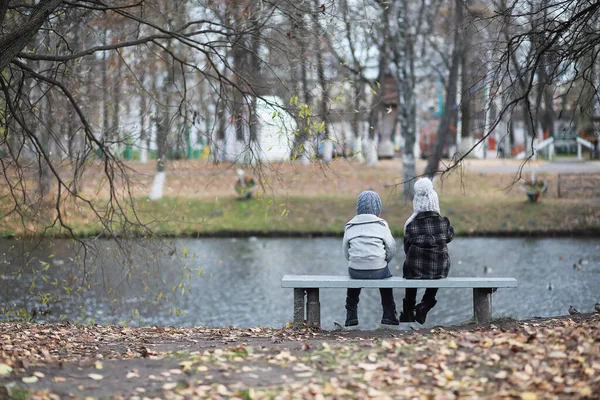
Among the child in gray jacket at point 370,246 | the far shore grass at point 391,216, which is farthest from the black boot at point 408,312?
the far shore grass at point 391,216

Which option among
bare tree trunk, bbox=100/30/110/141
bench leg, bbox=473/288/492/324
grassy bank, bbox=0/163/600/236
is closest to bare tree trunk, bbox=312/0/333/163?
bench leg, bbox=473/288/492/324

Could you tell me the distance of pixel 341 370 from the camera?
5.73m

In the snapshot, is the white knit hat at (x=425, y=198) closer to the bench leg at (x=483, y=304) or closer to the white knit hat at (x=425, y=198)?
the white knit hat at (x=425, y=198)

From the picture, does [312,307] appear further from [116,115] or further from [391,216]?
[391,216]

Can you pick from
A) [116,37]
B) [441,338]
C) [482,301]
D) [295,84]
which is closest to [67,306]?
[116,37]

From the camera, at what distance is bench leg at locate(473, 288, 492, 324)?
28.1 feet

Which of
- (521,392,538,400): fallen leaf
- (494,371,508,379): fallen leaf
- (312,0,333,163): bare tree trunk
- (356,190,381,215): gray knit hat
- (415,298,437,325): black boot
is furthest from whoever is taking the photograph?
(312,0,333,163): bare tree trunk

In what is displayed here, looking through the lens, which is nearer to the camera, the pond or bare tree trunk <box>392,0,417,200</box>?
the pond

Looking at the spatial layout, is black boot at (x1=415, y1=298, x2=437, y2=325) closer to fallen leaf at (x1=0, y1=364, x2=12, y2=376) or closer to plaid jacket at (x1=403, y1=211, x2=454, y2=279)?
plaid jacket at (x1=403, y1=211, x2=454, y2=279)

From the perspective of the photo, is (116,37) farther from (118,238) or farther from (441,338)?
(441,338)

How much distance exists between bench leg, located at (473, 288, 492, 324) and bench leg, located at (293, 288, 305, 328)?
178cm

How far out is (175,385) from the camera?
215 inches

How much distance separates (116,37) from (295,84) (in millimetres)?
3865

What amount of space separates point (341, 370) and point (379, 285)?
255 cm
